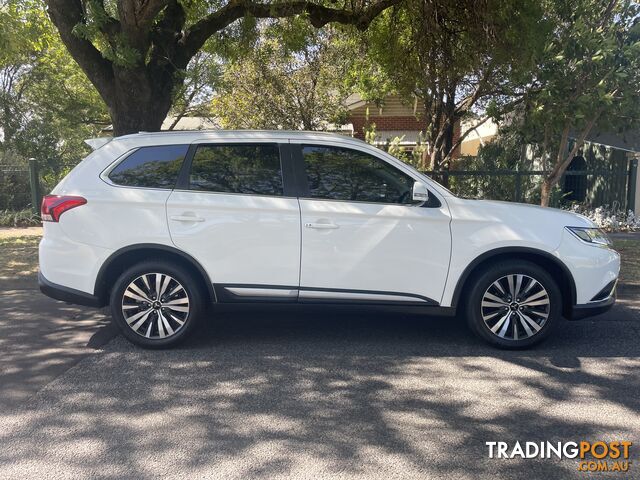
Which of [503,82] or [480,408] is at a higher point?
[503,82]

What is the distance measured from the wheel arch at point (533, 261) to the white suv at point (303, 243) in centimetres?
1

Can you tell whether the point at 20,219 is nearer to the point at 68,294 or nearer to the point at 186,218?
the point at 68,294

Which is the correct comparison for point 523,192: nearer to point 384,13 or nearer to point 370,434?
point 384,13

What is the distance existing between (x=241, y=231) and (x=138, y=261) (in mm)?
1029

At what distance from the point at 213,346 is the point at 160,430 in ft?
5.49

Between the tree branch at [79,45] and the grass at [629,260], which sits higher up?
the tree branch at [79,45]

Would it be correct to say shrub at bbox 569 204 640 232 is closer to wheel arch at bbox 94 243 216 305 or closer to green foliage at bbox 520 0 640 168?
green foliage at bbox 520 0 640 168

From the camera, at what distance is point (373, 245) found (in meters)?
4.88

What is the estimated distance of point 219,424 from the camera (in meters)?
3.68

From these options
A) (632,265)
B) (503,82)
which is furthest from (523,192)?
(632,265)

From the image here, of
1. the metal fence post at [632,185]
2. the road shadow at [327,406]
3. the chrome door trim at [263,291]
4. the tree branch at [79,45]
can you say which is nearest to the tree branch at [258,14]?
the tree branch at [79,45]

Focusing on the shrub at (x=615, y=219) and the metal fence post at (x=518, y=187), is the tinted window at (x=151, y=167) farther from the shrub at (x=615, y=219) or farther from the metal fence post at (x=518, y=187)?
the shrub at (x=615, y=219)

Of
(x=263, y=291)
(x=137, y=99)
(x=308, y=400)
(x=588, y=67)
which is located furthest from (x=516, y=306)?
(x=137, y=99)

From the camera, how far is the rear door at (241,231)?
4914 millimetres
